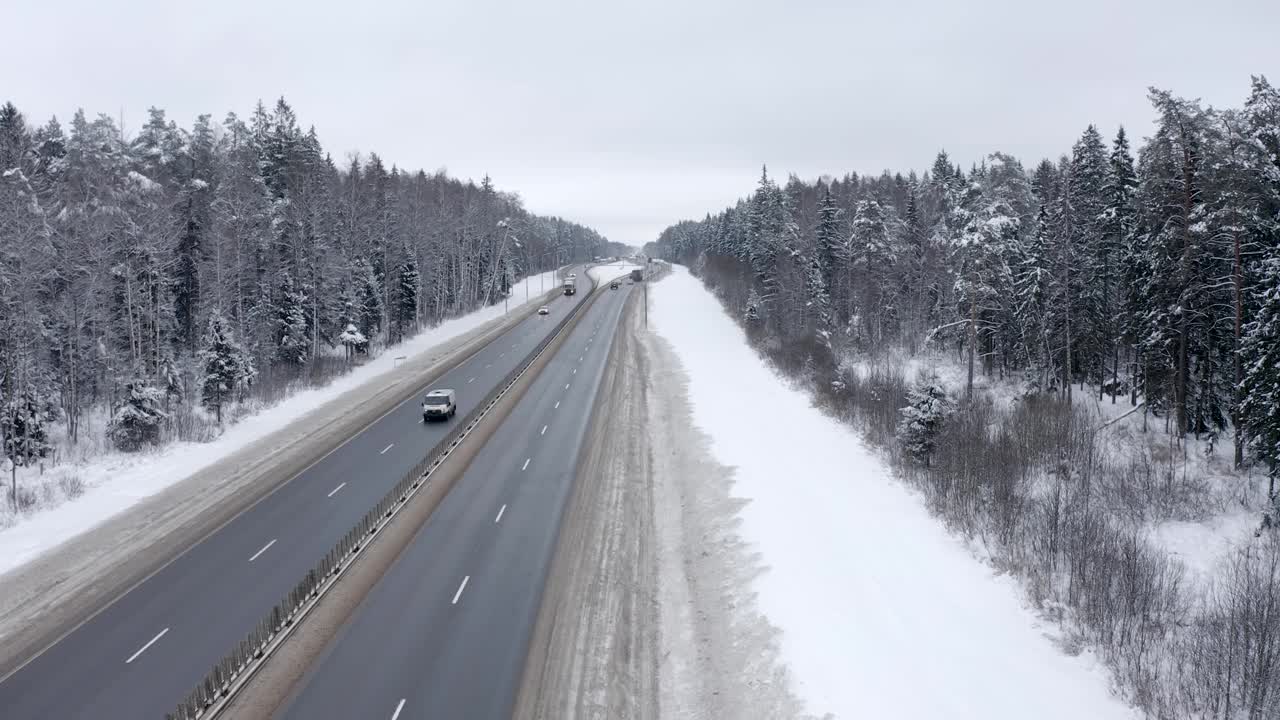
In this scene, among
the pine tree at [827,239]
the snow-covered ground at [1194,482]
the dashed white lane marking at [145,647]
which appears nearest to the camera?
the dashed white lane marking at [145,647]

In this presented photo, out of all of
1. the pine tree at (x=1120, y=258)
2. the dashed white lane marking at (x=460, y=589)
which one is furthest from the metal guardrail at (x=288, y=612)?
the pine tree at (x=1120, y=258)

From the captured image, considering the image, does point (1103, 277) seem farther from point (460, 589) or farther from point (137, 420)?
point (137, 420)

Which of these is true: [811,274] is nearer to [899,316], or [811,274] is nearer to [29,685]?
[899,316]

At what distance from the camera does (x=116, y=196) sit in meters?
37.5

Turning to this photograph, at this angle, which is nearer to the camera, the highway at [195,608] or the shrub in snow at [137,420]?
the highway at [195,608]

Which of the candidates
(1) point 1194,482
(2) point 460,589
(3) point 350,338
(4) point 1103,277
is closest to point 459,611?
(2) point 460,589

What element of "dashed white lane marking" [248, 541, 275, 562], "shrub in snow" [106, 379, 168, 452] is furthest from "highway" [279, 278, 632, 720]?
"shrub in snow" [106, 379, 168, 452]

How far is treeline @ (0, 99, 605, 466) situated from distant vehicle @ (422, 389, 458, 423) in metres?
10.6

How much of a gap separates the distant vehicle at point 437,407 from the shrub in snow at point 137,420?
1135 centimetres

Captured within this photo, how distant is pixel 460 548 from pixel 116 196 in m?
Result: 34.5

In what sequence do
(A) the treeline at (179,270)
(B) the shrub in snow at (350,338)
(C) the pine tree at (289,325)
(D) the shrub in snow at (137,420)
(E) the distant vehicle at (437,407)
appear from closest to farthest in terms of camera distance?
(D) the shrub in snow at (137,420) → (A) the treeline at (179,270) → (E) the distant vehicle at (437,407) → (C) the pine tree at (289,325) → (B) the shrub in snow at (350,338)

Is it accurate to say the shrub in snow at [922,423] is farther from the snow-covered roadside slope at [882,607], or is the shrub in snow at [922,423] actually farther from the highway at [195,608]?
the highway at [195,608]

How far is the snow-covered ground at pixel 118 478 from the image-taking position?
19.5m

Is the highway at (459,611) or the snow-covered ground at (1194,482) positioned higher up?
the highway at (459,611)
